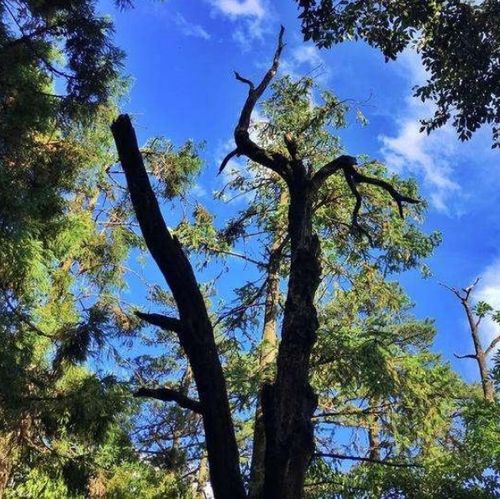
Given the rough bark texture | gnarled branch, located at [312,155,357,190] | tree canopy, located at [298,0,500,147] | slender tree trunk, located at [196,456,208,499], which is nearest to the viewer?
the rough bark texture

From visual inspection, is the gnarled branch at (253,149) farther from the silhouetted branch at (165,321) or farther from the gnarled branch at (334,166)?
the silhouetted branch at (165,321)

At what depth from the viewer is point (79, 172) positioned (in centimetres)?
1049

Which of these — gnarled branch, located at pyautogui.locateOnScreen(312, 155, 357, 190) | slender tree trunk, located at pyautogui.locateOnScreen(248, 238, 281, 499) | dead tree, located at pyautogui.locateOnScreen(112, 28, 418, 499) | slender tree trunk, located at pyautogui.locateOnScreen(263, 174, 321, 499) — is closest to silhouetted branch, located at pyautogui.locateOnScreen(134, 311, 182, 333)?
dead tree, located at pyautogui.locateOnScreen(112, 28, 418, 499)

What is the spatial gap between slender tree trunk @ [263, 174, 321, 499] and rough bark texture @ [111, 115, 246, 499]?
0.69 ft

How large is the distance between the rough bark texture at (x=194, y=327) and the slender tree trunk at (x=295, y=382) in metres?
0.21

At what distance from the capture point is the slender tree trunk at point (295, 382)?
2.99m

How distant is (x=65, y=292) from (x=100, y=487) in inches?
145

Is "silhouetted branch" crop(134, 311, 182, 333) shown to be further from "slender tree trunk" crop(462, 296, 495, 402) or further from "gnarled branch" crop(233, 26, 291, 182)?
"slender tree trunk" crop(462, 296, 495, 402)

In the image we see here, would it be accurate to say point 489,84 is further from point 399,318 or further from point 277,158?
point 399,318

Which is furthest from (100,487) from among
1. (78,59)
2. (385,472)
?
(78,59)

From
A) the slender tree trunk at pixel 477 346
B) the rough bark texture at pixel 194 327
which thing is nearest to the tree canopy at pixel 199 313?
the rough bark texture at pixel 194 327

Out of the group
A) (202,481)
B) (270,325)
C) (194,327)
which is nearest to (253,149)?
(194,327)

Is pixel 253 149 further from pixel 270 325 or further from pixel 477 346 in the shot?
pixel 477 346

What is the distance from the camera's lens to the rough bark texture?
9.74ft
